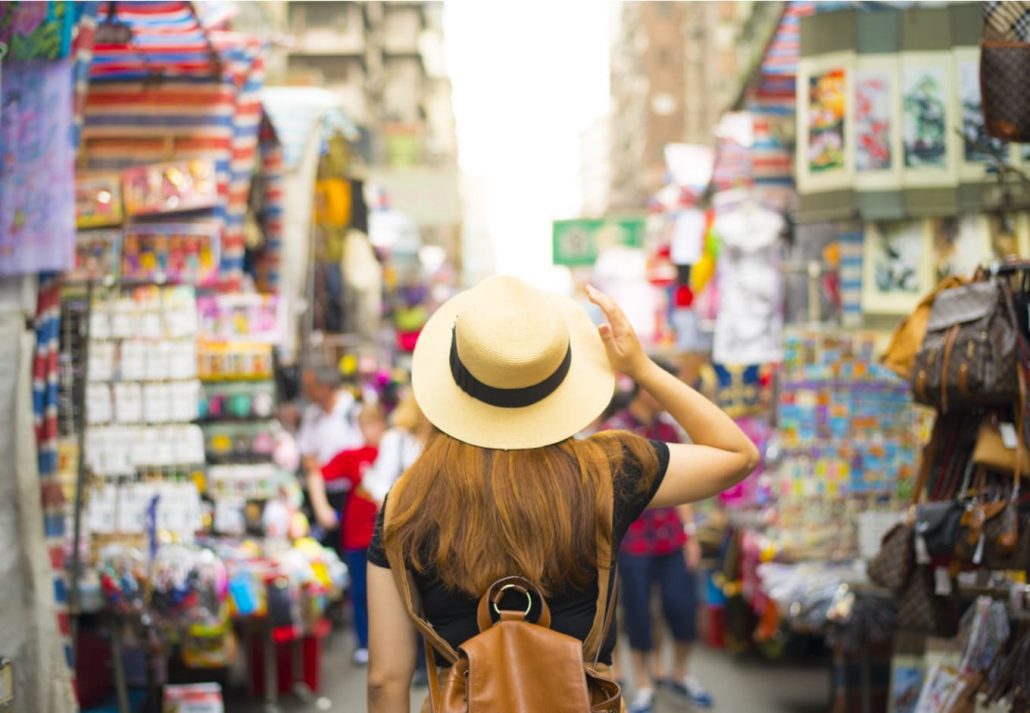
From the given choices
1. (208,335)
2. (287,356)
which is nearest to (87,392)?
(208,335)

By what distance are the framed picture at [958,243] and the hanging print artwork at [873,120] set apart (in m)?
0.52

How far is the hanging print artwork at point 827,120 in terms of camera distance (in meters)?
8.30

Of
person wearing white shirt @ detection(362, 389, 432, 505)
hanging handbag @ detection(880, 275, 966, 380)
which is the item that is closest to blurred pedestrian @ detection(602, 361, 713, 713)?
person wearing white shirt @ detection(362, 389, 432, 505)

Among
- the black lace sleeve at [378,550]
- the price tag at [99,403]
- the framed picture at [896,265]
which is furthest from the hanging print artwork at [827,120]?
the black lace sleeve at [378,550]

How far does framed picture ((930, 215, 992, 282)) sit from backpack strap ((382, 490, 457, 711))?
552 centimetres

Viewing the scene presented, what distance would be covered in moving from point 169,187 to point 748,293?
4.75 metres

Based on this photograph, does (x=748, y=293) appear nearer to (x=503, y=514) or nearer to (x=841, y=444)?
(x=841, y=444)

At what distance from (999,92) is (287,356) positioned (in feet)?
21.3

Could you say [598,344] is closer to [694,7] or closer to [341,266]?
[341,266]

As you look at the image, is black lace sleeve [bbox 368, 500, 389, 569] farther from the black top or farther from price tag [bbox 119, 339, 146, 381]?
price tag [bbox 119, 339, 146, 381]

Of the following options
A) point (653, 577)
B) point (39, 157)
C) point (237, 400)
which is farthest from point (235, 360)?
point (39, 157)

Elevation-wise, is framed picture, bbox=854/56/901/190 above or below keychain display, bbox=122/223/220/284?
above

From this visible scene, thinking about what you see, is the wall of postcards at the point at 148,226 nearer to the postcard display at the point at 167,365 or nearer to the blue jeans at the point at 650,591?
the postcard display at the point at 167,365

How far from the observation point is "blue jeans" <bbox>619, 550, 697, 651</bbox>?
27.4ft
